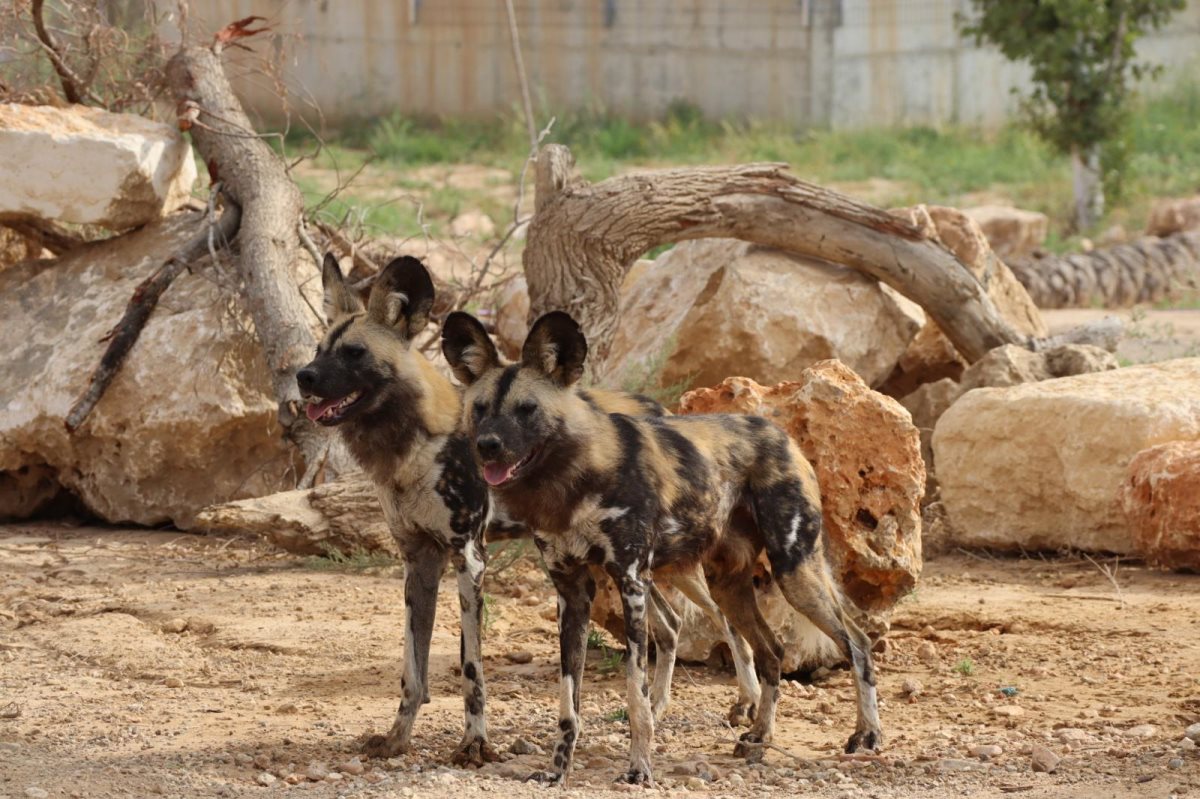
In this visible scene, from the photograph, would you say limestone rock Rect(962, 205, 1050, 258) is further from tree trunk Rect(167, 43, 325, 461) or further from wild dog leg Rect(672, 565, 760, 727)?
wild dog leg Rect(672, 565, 760, 727)

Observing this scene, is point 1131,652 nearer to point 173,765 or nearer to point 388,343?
point 388,343

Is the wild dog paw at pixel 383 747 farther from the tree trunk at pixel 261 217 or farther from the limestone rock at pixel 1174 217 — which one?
the limestone rock at pixel 1174 217

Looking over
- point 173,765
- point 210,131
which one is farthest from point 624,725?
point 210,131

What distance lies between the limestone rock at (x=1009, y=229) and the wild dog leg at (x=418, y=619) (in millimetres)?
9399

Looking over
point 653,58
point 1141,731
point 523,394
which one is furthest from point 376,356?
point 653,58

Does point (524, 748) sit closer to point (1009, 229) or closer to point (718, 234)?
point (718, 234)

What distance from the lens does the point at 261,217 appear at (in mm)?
7828

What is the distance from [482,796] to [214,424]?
13.1 ft

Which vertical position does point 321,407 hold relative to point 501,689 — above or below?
above

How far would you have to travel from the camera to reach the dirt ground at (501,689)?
14.5ft

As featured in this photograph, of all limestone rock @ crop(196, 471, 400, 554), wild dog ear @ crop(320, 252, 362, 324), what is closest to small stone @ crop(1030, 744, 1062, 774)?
wild dog ear @ crop(320, 252, 362, 324)

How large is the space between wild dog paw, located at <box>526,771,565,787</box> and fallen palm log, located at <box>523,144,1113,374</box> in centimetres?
313

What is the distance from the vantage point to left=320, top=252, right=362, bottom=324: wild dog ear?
5.05m

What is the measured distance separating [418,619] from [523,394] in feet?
3.02
